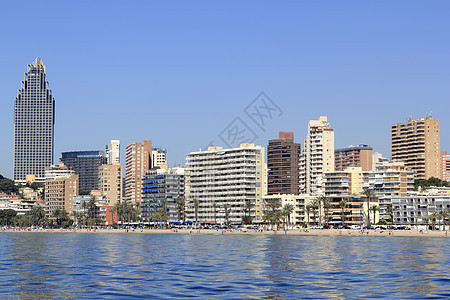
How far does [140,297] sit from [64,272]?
23.7 metres

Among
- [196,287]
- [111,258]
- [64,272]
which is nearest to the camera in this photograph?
[196,287]

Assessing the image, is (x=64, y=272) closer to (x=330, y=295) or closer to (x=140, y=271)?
(x=140, y=271)

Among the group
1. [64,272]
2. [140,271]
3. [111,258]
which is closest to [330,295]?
[140,271]

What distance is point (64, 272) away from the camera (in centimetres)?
7550

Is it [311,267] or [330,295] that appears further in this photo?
[311,267]

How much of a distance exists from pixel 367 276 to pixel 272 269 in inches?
501

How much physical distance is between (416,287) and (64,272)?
38.6 metres

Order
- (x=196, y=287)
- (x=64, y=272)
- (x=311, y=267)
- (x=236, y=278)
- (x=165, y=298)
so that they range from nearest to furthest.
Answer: (x=165, y=298), (x=196, y=287), (x=236, y=278), (x=64, y=272), (x=311, y=267)

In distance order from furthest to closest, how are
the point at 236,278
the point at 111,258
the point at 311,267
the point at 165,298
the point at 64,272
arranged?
the point at 111,258 → the point at 311,267 → the point at 64,272 → the point at 236,278 → the point at 165,298

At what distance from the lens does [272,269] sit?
259 ft

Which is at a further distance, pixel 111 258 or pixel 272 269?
pixel 111 258

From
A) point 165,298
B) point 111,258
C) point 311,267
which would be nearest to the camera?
point 165,298

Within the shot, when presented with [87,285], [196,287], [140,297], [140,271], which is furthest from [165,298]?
[140,271]

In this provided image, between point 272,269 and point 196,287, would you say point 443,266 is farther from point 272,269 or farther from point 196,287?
point 196,287
